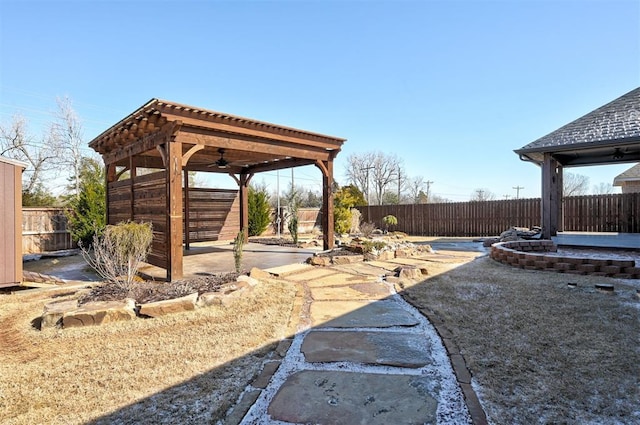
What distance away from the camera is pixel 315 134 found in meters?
7.61

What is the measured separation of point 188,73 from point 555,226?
12.3 metres

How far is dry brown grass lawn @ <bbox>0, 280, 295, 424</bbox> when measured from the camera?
200 cm

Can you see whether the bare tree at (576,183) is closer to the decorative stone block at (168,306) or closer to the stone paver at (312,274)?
the stone paver at (312,274)

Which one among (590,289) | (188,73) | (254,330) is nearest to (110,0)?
(188,73)

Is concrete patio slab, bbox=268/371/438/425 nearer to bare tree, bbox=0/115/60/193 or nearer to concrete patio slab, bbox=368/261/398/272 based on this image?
concrete patio slab, bbox=368/261/398/272

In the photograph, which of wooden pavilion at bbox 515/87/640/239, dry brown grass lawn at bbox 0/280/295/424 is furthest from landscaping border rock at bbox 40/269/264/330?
wooden pavilion at bbox 515/87/640/239

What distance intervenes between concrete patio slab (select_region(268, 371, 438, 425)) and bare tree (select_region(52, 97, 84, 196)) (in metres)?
21.8

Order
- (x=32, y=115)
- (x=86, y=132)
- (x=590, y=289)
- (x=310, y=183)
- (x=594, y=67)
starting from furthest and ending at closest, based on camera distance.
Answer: (x=310, y=183)
(x=86, y=132)
(x=32, y=115)
(x=594, y=67)
(x=590, y=289)

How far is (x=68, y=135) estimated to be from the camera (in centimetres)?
1917

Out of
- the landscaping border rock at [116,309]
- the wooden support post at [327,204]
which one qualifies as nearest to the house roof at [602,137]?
the wooden support post at [327,204]

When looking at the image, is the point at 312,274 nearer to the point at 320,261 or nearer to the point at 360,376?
the point at 320,261

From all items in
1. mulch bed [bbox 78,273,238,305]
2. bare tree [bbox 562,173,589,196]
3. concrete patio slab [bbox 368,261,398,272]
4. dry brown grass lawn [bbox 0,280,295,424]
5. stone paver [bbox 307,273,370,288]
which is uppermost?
bare tree [bbox 562,173,589,196]

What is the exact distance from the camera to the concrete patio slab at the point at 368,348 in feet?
8.53

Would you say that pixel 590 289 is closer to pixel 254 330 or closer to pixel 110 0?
pixel 254 330
